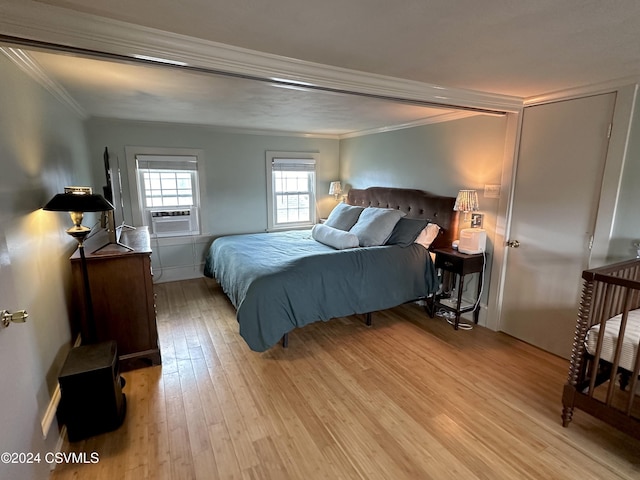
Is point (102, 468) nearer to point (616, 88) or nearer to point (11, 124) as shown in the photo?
point (11, 124)

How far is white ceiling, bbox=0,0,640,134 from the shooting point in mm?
1296

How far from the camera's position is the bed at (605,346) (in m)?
1.76

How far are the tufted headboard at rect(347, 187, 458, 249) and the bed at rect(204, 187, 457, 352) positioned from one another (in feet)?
0.03

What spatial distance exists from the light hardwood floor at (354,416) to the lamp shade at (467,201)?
4.07 feet

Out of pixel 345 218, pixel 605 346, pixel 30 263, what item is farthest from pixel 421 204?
pixel 30 263

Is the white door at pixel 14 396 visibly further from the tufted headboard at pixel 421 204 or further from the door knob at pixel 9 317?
the tufted headboard at pixel 421 204

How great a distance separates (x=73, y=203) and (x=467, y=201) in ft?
10.3

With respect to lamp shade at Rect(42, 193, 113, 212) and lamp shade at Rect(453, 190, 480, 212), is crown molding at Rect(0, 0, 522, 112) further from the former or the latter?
lamp shade at Rect(453, 190, 480, 212)

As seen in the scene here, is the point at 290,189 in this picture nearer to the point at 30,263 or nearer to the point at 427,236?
the point at 427,236

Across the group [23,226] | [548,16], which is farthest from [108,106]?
[548,16]

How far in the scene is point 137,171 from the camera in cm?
433

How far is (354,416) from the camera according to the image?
6.94 ft

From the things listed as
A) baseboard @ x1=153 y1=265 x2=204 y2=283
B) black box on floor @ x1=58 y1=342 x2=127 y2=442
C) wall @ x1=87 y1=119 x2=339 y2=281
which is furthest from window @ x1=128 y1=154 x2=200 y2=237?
black box on floor @ x1=58 y1=342 x2=127 y2=442

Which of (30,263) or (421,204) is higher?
(421,204)
